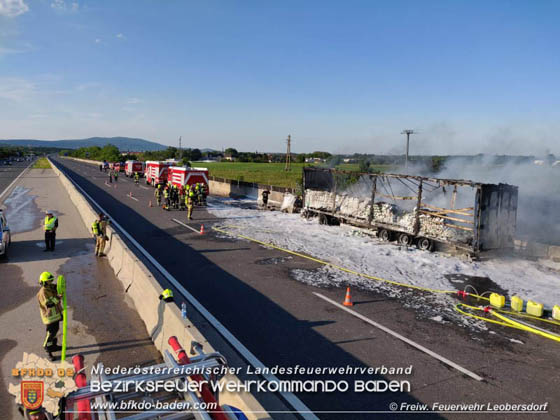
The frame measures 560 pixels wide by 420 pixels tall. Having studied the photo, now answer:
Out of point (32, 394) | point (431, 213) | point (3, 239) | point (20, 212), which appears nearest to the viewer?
point (32, 394)

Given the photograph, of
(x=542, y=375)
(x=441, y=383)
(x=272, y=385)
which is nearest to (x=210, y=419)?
(x=272, y=385)

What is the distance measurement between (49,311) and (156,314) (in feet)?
5.68

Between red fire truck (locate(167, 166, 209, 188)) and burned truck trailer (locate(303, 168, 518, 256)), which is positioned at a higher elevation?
red fire truck (locate(167, 166, 209, 188))

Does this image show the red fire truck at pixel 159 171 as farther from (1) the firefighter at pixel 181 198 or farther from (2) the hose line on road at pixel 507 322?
(2) the hose line on road at pixel 507 322

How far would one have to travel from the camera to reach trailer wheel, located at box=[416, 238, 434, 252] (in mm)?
15398

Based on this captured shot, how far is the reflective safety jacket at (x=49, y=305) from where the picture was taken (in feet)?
20.8

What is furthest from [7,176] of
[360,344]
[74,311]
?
[360,344]

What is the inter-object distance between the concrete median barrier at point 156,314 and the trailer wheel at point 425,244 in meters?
11.1

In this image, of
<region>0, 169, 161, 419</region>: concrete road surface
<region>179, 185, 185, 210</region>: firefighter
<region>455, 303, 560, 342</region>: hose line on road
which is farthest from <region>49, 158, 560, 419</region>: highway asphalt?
<region>179, 185, 185, 210</region>: firefighter

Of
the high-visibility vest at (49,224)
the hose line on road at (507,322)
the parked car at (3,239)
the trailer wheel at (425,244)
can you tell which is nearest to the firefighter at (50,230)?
the high-visibility vest at (49,224)

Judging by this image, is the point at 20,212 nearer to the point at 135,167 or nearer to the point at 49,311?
the point at 49,311

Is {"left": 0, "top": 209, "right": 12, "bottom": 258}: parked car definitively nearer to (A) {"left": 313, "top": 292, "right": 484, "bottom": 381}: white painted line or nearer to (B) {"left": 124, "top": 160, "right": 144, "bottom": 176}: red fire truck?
(A) {"left": 313, "top": 292, "right": 484, "bottom": 381}: white painted line

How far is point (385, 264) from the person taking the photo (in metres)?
13.3

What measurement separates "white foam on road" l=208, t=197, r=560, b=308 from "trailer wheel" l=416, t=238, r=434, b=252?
38cm
